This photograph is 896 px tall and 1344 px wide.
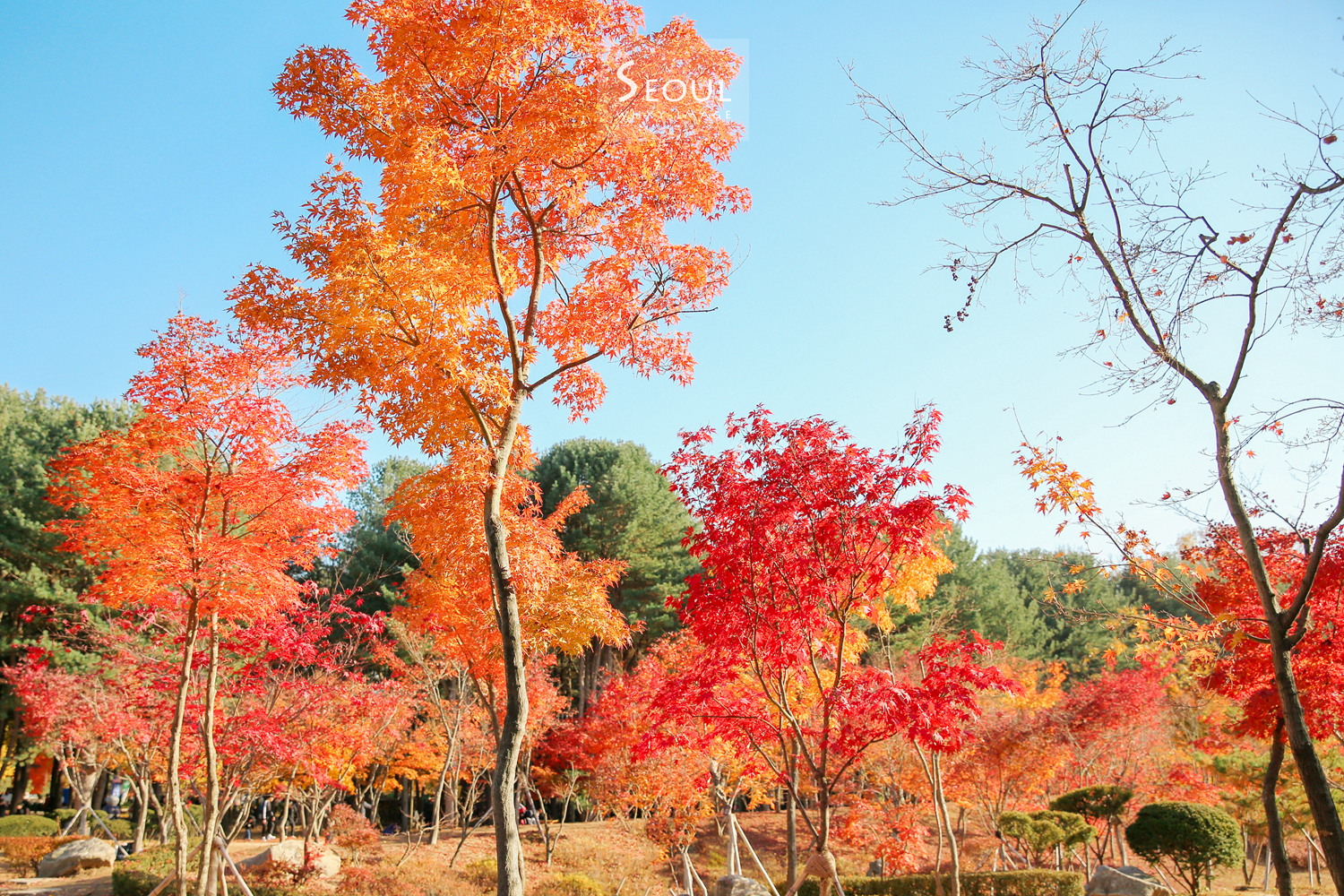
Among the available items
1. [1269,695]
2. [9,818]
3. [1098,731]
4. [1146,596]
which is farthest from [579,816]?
[1146,596]

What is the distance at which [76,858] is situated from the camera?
44.7 feet

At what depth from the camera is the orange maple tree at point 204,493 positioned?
6871 millimetres

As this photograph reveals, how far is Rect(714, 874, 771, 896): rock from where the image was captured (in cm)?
828

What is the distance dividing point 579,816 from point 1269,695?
69.6ft

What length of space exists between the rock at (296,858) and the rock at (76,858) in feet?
10.3

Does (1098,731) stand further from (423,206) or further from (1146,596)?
(1146,596)

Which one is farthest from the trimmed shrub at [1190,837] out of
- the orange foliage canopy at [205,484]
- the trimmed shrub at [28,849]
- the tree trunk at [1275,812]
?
the trimmed shrub at [28,849]

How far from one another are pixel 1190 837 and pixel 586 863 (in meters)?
9.67

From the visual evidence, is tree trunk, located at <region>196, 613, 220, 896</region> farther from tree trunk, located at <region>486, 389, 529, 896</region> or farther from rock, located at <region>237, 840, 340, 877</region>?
rock, located at <region>237, 840, 340, 877</region>

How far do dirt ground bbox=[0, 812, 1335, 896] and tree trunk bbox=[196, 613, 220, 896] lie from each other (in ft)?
13.5

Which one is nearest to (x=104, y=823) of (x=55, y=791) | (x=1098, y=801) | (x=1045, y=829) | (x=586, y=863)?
(x=55, y=791)

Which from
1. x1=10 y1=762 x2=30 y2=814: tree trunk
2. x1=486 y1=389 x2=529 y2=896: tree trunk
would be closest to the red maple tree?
x1=486 y1=389 x2=529 y2=896: tree trunk

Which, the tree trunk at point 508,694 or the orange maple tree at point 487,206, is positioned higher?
the orange maple tree at point 487,206

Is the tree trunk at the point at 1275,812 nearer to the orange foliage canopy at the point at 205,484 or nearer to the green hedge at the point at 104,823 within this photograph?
the orange foliage canopy at the point at 205,484
